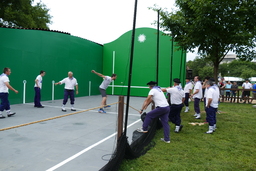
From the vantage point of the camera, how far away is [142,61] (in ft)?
52.1

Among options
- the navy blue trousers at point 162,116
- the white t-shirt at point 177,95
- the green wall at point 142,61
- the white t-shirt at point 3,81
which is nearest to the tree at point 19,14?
the green wall at point 142,61

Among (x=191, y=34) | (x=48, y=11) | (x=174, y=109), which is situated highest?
(x=48, y=11)

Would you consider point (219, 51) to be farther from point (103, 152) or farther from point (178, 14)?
point (103, 152)

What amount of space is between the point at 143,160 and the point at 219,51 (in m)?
7.06

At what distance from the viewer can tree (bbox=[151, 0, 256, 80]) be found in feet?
25.7

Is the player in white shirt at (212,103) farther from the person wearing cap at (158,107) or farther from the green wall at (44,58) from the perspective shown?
the green wall at (44,58)

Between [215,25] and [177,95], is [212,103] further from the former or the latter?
[215,25]

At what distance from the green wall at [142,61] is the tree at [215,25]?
5.41m

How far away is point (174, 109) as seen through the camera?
19.3 feet

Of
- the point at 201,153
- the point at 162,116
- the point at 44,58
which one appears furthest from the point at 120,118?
the point at 44,58

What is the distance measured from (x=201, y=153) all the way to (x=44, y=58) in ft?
32.4

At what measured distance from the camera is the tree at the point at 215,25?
25.7 ft

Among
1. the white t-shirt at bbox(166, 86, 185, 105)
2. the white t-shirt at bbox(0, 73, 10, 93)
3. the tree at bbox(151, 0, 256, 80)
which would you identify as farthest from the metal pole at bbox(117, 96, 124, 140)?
the tree at bbox(151, 0, 256, 80)

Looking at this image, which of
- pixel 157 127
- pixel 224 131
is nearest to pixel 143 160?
pixel 157 127
